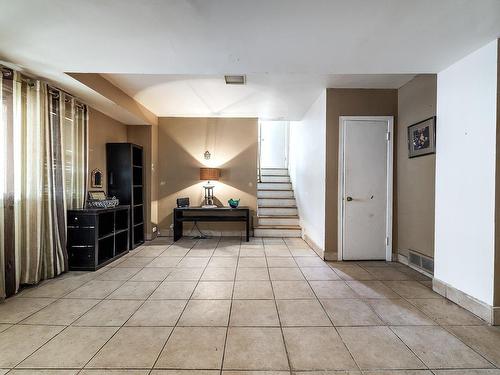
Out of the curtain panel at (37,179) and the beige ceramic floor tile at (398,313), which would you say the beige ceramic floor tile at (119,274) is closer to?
the curtain panel at (37,179)

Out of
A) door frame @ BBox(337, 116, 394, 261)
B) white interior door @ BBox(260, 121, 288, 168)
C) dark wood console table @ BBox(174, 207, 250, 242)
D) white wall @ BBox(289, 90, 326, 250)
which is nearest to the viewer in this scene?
door frame @ BBox(337, 116, 394, 261)

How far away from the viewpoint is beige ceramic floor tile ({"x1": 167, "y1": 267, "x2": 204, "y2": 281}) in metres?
3.08

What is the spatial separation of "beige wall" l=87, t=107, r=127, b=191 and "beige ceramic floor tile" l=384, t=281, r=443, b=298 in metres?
4.62

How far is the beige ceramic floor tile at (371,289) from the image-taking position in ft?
8.64

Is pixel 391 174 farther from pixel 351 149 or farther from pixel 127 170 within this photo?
pixel 127 170

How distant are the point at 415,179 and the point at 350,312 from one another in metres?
2.23

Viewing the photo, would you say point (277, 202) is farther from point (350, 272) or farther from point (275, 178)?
point (350, 272)

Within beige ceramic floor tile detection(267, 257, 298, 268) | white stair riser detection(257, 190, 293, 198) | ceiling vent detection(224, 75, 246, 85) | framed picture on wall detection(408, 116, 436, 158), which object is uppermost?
ceiling vent detection(224, 75, 246, 85)

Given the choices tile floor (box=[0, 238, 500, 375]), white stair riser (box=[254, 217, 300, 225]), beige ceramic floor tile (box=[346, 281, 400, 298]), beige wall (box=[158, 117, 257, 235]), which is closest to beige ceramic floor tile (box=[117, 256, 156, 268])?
tile floor (box=[0, 238, 500, 375])

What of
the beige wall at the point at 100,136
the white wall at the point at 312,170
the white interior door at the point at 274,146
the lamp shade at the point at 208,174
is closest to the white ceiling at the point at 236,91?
the white wall at the point at 312,170

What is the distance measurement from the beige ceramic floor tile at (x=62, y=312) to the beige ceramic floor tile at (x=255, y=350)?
4.75ft

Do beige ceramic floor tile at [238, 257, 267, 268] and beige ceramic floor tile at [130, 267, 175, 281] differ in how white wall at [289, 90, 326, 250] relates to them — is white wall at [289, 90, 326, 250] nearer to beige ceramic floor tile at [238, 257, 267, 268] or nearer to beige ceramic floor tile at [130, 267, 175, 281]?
beige ceramic floor tile at [238, 257, 267, 268]

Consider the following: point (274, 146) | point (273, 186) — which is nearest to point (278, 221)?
point (273, 186)

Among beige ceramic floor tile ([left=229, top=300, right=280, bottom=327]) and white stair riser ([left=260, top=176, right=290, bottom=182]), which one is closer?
beige ceramic floor tile ([left=229, top=300, right=280, bottom=327])
